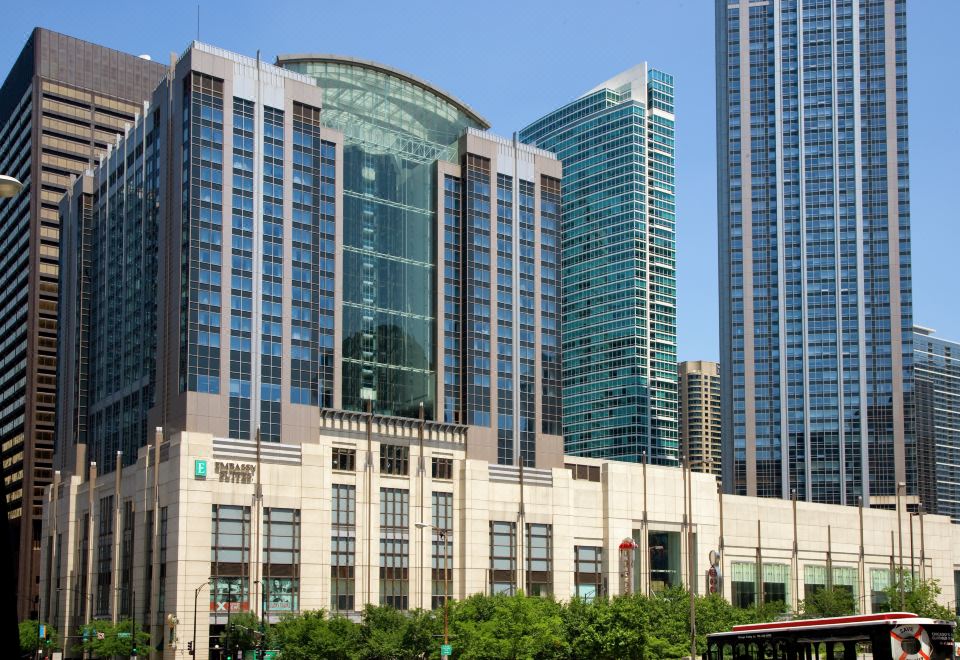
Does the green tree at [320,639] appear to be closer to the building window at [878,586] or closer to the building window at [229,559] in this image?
the building window at [229,559]

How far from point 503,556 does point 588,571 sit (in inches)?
526

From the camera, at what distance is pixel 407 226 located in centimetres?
13775

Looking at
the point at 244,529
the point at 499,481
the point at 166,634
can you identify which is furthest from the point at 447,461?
the point at 166,634

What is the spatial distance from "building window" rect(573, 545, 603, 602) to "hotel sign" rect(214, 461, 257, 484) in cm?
4349

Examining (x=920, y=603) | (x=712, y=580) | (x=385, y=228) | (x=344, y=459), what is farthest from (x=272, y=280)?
(x=920, y=603)

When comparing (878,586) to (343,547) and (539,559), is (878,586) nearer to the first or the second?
(539,559)

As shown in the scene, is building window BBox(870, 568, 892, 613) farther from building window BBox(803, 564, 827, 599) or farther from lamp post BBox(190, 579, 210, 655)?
lamp post BBox(190, 579, 210, 655)

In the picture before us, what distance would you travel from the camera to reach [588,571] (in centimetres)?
14162

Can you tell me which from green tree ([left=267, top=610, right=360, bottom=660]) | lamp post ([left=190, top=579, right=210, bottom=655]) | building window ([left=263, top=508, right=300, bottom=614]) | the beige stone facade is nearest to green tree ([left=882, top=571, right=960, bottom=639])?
the beige stone facade

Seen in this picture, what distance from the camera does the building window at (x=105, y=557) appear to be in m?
129

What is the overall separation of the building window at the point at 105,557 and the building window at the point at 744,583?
78.4 meters

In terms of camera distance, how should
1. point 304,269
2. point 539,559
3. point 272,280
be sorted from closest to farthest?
point 272,280 → point 304,269 → point 539,559

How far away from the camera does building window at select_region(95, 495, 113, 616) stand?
5079 inches

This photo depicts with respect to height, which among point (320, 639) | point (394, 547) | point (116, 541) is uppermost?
point (116, 541)
